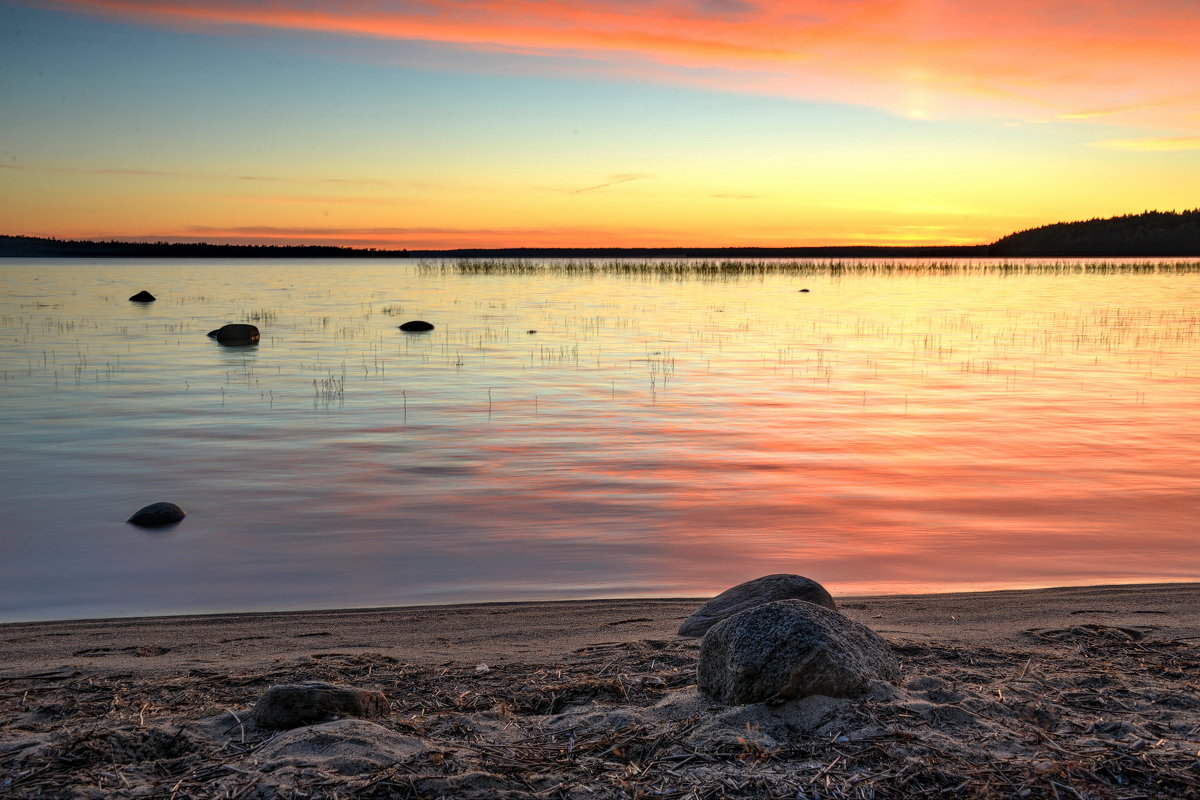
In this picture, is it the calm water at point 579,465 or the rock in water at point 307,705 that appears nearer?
the rock in water at point 307,705

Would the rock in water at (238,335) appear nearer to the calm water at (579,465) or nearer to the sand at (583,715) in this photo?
the calm water at (579,465)

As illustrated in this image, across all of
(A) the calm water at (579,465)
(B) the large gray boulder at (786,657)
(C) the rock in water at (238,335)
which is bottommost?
(A) the calm water at (579,465)

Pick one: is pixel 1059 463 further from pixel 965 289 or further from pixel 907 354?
pixel 965 289

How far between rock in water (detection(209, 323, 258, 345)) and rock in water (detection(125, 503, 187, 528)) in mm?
21611

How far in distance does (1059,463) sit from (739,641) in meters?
11.4

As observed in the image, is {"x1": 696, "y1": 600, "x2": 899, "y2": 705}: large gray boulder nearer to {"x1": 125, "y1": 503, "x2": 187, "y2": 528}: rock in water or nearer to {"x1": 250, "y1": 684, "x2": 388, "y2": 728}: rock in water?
{"x1": 250, "y1": 684, "x2": 388, "y2": 728}: rock in water

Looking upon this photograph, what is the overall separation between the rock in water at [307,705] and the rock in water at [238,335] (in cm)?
2907

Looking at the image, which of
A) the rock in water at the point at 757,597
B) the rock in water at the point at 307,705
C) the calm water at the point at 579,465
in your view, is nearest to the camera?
the rock in water at the point at 307,705

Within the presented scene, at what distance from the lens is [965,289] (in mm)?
67812

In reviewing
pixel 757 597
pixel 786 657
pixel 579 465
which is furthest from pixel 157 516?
pixel 786 657

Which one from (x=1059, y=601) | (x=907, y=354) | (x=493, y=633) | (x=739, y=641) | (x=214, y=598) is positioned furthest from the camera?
(x=907, y=354)

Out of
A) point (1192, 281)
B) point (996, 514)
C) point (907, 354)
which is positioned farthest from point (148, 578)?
point (1192, 281)

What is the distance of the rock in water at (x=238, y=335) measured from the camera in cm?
3219

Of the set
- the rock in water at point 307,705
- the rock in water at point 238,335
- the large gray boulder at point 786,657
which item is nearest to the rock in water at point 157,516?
the rock in water at point 307,705
